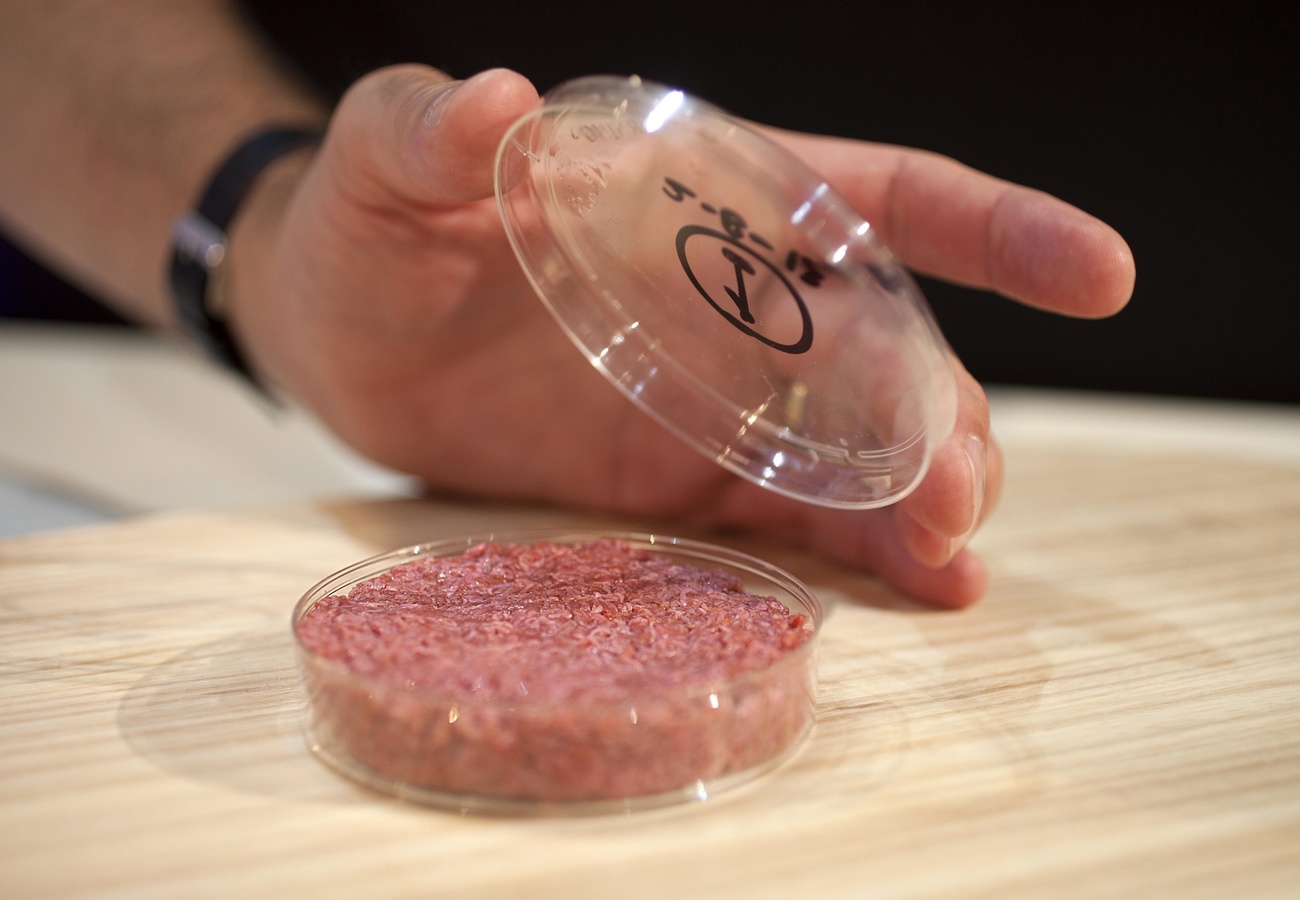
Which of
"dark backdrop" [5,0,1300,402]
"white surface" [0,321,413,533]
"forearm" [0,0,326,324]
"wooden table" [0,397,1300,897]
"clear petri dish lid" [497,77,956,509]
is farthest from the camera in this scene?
"dark backdrop" [5,0,1300,402]

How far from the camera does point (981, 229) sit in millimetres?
977

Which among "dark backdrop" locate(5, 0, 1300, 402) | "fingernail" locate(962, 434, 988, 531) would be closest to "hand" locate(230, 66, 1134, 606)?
"fingernail" locate(962, 434, 988, 531)

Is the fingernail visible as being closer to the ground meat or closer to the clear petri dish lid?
the clear petri dish lid

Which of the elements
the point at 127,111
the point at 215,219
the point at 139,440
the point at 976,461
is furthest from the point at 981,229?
the point at 139,440

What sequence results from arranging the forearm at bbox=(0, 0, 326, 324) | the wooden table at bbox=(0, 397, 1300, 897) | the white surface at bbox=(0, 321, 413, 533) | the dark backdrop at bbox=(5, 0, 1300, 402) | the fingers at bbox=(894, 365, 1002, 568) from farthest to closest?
1. the dark backdrop at bbox=(5, 0, 1300, 402)
2. the white surface at bbox=(0, 321, 413, 533)
3. the forearm at bbox=(0, 0, 326, 324)
4. the fingers at bbox=(894, 365, 1002, 568)
5. the wooden table at bbox=(0, 397, 1300, 897)

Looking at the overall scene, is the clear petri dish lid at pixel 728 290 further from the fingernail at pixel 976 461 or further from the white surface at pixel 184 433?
the white surface at pixel 184 433

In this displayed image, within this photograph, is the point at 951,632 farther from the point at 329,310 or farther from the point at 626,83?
the point at 329,310

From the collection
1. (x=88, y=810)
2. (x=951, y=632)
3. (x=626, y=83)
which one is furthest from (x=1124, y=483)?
(x=88, y=810)

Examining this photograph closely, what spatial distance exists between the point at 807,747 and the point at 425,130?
0.53 m

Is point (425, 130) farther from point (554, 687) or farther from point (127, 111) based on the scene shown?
point (127, 111)

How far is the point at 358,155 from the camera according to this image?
932 mm

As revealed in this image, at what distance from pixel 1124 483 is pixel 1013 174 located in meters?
1.00

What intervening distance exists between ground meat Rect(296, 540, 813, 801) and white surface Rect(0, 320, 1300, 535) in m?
0.54

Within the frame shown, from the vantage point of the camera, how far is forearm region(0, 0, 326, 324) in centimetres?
153
